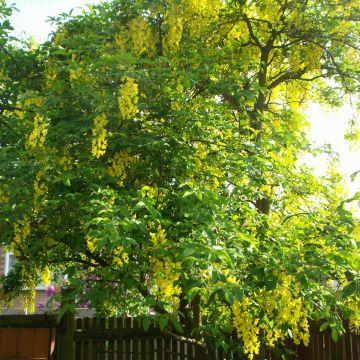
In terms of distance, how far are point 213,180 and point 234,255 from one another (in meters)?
1.19

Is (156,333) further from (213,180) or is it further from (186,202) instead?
(186,202)

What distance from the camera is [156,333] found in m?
5.91

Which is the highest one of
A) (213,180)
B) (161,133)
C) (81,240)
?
(161,133)

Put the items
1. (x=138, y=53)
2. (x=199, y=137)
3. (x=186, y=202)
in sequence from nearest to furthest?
(x=186, y=202) → (x=199, y=137) → (x=138, y=53)

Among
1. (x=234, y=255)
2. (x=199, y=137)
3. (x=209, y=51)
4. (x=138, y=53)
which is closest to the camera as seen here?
(x=234, y=255)

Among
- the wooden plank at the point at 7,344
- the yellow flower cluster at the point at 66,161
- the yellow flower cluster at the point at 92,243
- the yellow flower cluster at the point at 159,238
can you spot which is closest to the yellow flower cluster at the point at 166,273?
the yellow flower cluster at the point at 159,238

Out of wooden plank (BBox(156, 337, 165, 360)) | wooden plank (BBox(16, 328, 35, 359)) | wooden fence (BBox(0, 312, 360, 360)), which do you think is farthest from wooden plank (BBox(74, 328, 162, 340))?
wooden plank (BBox(16, 328, 35, 359))

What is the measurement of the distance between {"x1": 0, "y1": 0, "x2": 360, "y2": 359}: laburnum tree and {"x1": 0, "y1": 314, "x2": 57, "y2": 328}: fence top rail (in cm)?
33

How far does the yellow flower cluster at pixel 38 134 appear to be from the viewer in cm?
378

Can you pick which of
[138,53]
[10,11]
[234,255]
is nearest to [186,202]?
[234,255]

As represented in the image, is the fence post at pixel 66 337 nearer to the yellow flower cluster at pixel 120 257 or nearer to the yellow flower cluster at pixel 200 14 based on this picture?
the yellow flower cluster at pixel 120 257

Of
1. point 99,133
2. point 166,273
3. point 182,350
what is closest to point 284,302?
point 166,273

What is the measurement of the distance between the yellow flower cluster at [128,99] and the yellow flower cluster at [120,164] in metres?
0.32

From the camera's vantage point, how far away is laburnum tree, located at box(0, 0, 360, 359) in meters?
3.26
